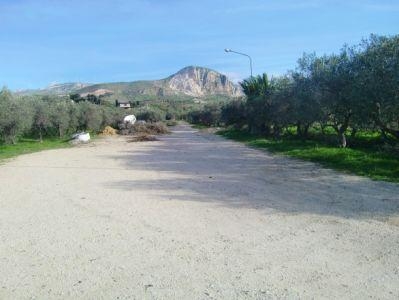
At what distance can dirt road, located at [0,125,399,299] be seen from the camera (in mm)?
5609

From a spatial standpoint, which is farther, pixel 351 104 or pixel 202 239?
pixel 351 104

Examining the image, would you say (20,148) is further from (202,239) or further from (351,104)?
(202,239)

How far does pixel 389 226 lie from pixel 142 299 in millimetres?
5036

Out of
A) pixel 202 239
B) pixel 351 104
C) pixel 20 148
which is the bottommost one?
pixel 20 148

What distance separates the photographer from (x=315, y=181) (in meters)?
13.8

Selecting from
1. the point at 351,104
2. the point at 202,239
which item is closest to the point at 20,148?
the point at 351,104

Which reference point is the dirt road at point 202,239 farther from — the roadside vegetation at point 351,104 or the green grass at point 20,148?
the green grass at point 20,148

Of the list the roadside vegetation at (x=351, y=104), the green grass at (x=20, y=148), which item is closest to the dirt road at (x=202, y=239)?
the roadside vegetation at (x=351, y=104)

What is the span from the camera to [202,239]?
304 inches

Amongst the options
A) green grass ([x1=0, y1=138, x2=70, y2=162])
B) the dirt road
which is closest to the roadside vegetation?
the dirt road

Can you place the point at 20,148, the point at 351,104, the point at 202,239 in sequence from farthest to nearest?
the point at 20,148 → the point at 351,104 → the point at 202,239

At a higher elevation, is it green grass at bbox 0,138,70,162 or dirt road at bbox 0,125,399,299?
dirt road at bbox 0,125,399,299

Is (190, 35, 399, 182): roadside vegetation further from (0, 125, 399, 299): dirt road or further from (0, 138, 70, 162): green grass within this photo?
(0, 138, 70, 162): green grass

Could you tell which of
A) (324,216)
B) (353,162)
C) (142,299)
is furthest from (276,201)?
(353,162)
